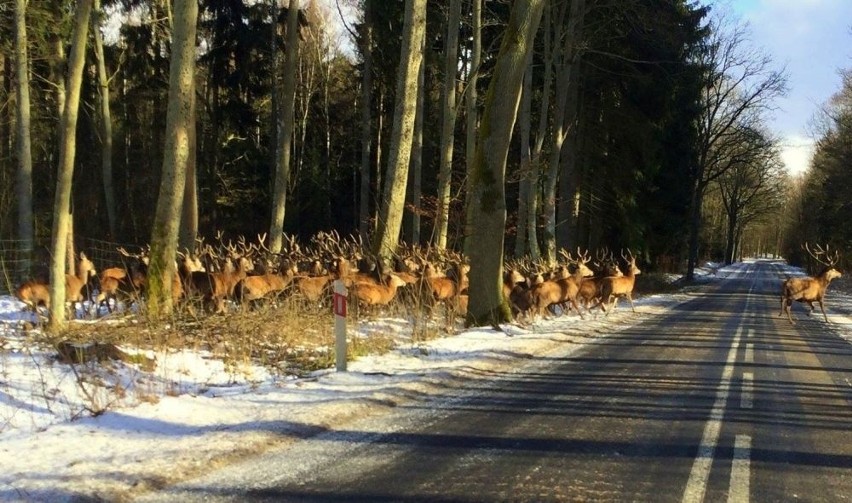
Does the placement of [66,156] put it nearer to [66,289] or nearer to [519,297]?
[66,289]

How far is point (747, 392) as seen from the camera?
27.6 feet

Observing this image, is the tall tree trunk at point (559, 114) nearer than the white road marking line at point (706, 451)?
No

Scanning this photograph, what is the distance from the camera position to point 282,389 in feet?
24.3

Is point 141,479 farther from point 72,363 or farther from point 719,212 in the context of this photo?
point 719,212

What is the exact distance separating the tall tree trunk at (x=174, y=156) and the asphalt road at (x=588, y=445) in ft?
18.3

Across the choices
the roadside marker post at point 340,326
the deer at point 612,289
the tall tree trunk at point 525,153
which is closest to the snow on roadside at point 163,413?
the roadside marker post at point 340,326

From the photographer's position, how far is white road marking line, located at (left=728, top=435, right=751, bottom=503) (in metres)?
4.67

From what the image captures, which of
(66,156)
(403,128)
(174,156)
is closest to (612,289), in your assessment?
(403,128)

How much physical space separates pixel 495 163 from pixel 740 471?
28.4 feet

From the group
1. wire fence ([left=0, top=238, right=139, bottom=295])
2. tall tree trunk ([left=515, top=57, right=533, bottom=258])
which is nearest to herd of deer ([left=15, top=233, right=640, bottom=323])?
wire fence ([left=0, top=238, right=139, bottom=295])

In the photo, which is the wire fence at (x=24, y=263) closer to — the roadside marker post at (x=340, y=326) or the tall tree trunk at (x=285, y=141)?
the tall tree trunk at (x=285, y=141)

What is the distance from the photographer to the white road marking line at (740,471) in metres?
4.67

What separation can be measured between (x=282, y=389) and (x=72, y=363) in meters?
2.24

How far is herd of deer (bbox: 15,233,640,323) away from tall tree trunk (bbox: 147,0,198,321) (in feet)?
2.11
